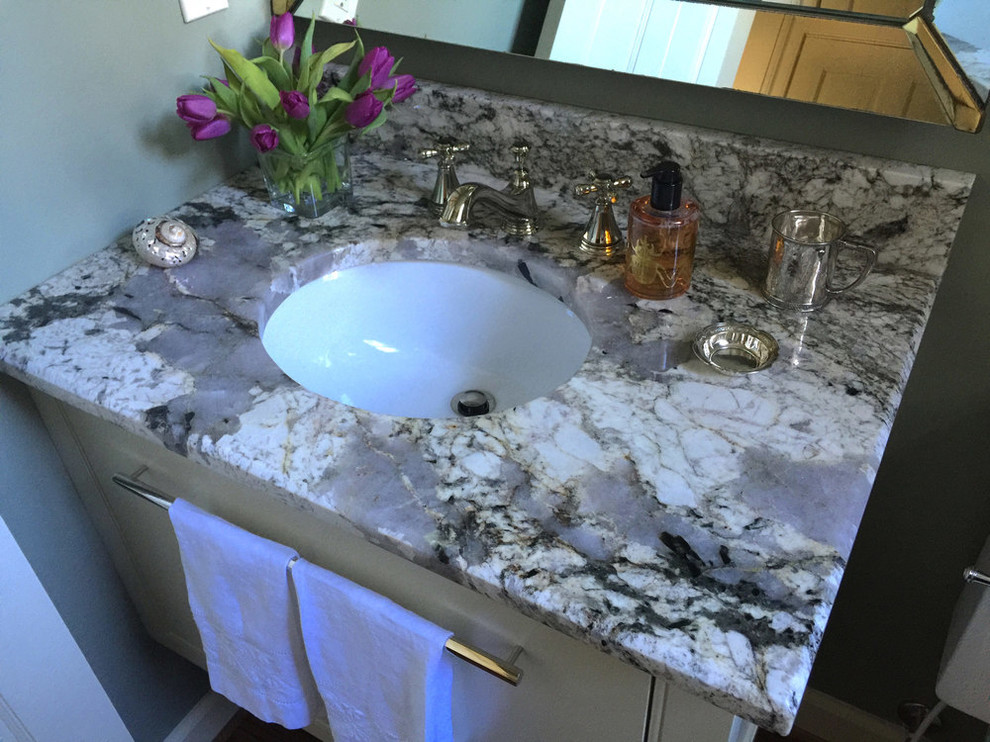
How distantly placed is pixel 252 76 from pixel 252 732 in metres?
1.14

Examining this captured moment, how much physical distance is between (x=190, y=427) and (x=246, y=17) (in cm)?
65

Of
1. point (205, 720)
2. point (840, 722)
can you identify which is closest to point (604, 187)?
point (840, 722)

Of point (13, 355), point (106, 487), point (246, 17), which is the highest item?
point (246, 17)

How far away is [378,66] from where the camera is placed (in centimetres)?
98

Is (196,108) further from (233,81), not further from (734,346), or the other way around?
(734,346)

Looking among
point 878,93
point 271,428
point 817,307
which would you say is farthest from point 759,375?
point 271,428

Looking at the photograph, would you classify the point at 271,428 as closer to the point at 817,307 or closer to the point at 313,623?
the point at 313,623

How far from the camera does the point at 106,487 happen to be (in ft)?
3.32

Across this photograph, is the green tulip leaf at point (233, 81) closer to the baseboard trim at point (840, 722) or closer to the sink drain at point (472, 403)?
the sink drain at point (472, 403)

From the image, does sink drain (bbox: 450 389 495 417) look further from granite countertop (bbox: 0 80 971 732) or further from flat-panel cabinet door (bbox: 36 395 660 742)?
flat-panel cabinet door (bbox: 36 395 660 742)

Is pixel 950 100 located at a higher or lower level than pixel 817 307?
higher

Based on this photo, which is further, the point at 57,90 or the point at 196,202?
the point at 196,202

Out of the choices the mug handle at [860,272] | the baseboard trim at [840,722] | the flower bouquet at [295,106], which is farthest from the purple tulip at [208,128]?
the baseboard trim at [840,722]

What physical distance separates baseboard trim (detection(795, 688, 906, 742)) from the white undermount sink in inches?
32.8
